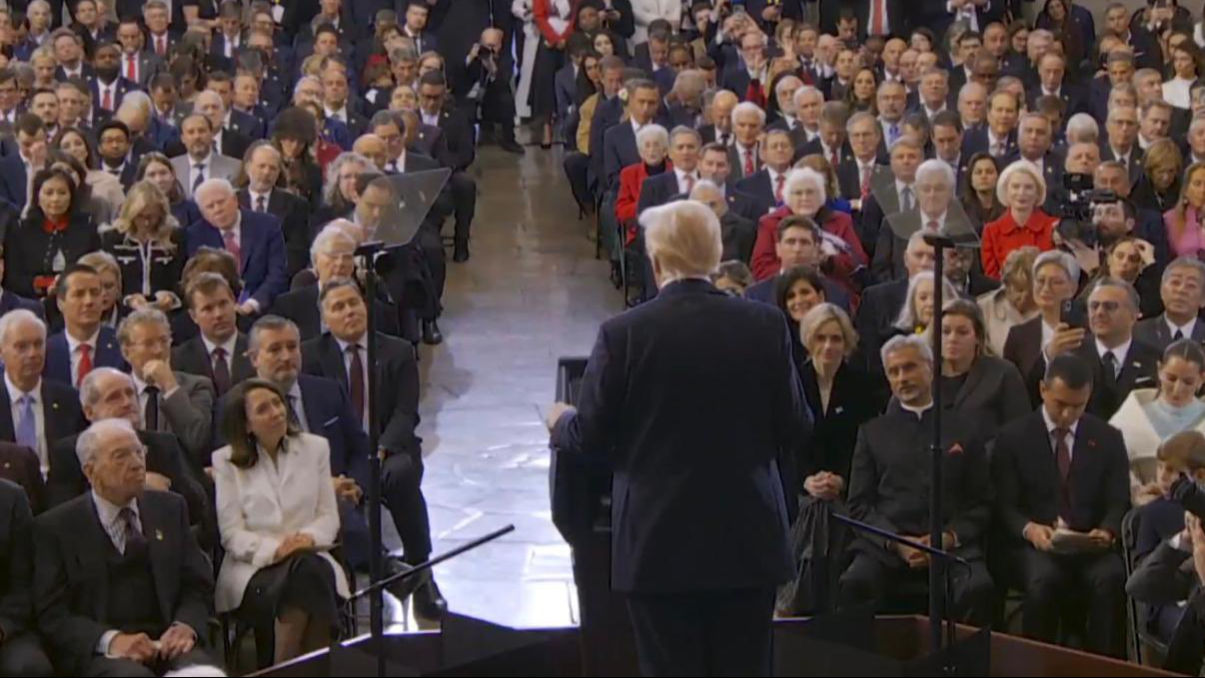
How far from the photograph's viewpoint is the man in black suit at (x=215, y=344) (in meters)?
6.88

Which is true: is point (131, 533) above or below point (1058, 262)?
below

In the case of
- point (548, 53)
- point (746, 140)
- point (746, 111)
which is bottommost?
point (746, 140)

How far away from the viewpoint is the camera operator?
13859mm

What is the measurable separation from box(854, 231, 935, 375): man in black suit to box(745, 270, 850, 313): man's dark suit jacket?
9cm

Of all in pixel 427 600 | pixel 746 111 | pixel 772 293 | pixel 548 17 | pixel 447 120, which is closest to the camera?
pixel 427 600

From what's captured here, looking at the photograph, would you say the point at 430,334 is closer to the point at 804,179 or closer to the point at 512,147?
the point at 804,179

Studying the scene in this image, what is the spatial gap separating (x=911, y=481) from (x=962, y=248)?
1313mm

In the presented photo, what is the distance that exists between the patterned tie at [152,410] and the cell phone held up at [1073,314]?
10.5 ft

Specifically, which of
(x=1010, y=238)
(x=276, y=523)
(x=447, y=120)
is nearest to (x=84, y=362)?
(x=276, y=523)

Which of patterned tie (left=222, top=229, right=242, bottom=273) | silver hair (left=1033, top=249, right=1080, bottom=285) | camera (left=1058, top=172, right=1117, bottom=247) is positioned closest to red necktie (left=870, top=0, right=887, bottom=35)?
camera (left=1058, top=172, right=1117, bottom=247)

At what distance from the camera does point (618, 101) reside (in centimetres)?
1176

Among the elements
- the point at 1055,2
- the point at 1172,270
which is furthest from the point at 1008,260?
the point at 1055,2

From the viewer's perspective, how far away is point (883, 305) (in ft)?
25.2

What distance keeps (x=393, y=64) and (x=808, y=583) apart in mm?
6839
